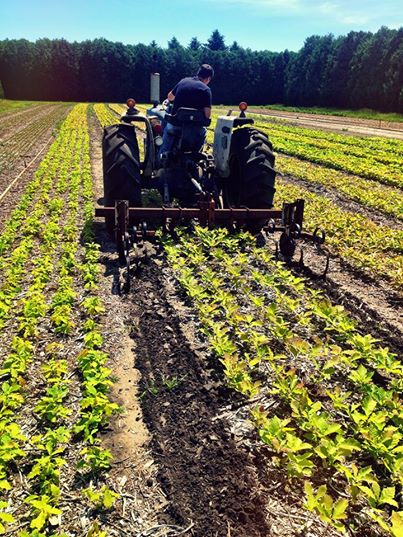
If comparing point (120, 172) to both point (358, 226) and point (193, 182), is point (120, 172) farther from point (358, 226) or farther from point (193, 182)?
point (358, 226)

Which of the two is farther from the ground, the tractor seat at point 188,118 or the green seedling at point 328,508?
the tractor seat at point 188,118

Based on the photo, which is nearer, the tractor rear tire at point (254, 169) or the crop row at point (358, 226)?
the crop row at point (358, 226)

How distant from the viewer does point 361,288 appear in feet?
17.4

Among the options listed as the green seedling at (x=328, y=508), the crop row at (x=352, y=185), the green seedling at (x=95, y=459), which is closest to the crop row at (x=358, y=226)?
the crop row at (x=352, y=185)

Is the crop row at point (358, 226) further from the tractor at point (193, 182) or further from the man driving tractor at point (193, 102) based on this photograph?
the man driving tractor at point (193, 102)

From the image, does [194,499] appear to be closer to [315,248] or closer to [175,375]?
[175,375]

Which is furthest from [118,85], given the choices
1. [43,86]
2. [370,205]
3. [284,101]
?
[370,205]

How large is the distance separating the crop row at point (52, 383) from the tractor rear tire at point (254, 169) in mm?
2181

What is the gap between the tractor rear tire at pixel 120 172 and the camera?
6.06 meters

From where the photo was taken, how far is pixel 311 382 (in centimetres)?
346

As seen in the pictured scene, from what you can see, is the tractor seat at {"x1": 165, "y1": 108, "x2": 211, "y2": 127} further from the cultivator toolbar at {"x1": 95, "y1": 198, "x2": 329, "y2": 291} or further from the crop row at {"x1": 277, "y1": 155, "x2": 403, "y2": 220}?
the crop row at {"x1": 277, "y1": 155, "x2": 403, "y2": 220}

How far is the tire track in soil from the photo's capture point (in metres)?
2.44

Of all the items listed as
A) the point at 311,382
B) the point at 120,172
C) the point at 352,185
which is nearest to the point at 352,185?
the point at 352,185

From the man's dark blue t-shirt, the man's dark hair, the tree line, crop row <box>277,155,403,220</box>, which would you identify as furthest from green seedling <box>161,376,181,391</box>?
the tree line
